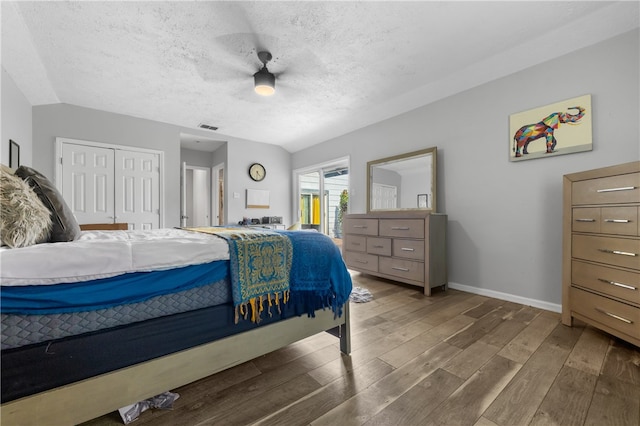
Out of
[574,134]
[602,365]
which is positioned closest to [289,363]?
[602,365]

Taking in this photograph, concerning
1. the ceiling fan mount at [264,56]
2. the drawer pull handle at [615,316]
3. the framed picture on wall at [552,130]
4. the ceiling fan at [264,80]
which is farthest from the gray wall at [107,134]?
the drawer pull handle at [615,316]

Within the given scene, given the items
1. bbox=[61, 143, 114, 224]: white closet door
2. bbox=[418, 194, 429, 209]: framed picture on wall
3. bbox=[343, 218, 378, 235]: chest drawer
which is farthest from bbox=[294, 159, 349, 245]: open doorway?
bbox=[61, 143, 114, 224]: white closet door

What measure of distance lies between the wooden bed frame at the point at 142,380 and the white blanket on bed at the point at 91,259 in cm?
39

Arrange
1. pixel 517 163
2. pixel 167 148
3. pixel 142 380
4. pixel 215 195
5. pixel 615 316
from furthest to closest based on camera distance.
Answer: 1. pixel 215 195
2. pixel 167 148
3. pixel 517 163
4. pixel 615 316
5. pixel 142 380

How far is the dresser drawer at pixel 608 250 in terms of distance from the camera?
163 cm

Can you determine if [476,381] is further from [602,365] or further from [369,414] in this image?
[602,365]

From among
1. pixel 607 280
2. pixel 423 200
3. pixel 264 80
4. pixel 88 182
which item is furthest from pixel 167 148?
pixel 607 280

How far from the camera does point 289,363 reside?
1.58m

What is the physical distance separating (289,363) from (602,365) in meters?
1.85

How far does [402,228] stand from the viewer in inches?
122

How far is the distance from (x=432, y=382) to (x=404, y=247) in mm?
1831

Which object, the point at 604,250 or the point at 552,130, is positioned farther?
the point at 552,130

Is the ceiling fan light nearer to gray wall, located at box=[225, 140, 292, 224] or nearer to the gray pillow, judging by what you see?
the gray pillow

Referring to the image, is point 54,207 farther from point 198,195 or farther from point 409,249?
point 198,195
